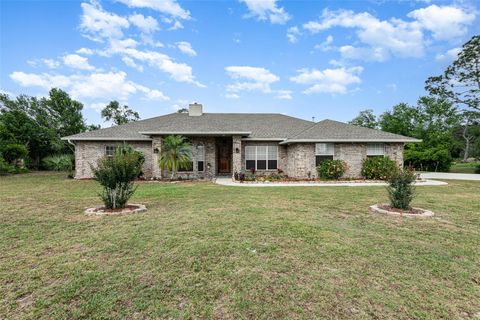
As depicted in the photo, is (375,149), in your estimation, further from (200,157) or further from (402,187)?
(200,157)

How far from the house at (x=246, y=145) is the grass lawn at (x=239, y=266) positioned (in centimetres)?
931

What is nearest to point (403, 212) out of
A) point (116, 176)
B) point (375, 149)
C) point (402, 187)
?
point (402, 187)

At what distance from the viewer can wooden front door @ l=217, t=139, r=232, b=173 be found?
18083 millimetres

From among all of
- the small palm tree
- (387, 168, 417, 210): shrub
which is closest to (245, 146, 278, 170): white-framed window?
the small palm tree

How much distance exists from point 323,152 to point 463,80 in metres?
22.5

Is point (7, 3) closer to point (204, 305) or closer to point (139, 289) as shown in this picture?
point (139, 289)

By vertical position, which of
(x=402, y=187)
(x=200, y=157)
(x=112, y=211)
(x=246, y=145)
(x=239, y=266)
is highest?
(x=246, y=145)

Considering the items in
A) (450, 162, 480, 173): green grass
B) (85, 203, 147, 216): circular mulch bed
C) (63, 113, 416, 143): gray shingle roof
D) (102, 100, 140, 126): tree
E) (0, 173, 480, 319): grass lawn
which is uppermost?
(102, 100, 140, 126): tree

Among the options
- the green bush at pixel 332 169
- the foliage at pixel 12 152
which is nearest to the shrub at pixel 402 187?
the green bush at pixel 332 169

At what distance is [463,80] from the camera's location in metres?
26.5

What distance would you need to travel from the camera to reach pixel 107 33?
49.2 feet

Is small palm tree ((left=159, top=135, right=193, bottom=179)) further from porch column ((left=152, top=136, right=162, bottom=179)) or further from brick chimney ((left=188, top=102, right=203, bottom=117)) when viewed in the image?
brick chimney ((left=188, top=102, right=203, bottom=117))

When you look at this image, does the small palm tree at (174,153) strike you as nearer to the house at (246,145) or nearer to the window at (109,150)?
the house at (246,145)

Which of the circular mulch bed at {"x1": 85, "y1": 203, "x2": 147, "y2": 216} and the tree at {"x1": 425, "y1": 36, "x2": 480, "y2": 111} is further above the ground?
the tree at {"x1": 425, "y1": 36, "x2": 480, "y2": 111}
